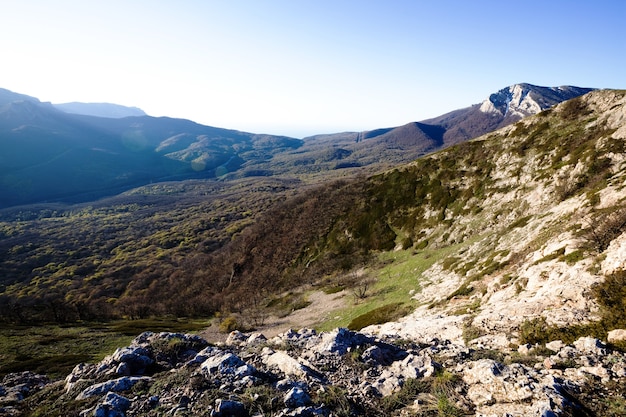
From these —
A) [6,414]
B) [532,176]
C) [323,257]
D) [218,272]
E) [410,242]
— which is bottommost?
[218,272]

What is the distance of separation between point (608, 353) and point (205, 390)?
1597 cm

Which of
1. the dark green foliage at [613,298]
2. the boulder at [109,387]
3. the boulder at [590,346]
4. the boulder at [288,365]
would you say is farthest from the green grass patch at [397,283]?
the boulder at [109,387]

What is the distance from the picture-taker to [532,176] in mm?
54062

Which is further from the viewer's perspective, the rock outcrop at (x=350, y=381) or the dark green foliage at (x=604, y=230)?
the dark green foliage at (x=604, y=230)

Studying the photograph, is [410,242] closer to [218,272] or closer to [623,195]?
[623,195]

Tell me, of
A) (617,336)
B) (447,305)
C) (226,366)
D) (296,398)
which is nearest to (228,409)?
(296,398)

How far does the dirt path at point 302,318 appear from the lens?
49344 millimetres

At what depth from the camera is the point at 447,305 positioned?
30125 mm

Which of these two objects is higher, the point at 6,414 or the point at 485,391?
the point at 485,391

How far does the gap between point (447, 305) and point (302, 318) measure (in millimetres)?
28534

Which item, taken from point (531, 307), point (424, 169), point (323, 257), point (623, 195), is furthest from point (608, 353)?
point (424, 169)

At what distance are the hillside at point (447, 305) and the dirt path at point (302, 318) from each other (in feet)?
8.94

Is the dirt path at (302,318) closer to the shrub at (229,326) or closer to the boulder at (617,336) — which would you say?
the shrub at (229,326)

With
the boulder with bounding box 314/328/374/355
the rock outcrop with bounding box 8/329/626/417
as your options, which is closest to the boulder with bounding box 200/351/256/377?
the rock outcrop with bounding box 8/329/626/417
